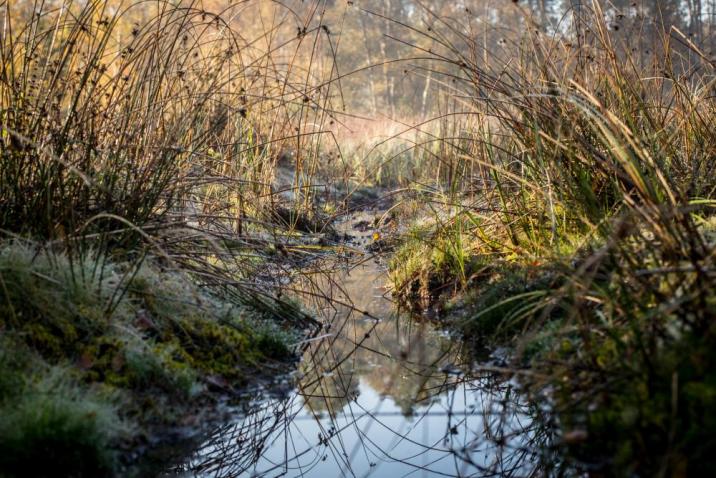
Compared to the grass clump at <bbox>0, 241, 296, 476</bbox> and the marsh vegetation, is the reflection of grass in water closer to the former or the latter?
the marsh vegetation

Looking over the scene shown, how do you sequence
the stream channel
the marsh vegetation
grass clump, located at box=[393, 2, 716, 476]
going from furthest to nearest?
the stream channel, the marsh vegetation, grass clump, located at box=[393, 2, 716, 476]

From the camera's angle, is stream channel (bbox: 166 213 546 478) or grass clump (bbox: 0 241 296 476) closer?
grass clump (bbox: 0 241 296 476)

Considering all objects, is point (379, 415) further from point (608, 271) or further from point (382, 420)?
point (608, 271)

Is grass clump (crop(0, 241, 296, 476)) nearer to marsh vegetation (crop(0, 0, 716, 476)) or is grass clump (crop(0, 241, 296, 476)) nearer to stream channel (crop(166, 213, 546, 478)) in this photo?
marsh vegetation (crop(0, 0, 716, 476))

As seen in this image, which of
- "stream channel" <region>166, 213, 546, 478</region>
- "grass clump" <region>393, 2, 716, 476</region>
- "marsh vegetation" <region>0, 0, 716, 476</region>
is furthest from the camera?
"stream channel" <region>166, 213, 546, 478</region>

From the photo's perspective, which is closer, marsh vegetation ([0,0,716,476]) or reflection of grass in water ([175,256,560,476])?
marsh vegetation ([0,0,716,476])

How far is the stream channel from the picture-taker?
88.6 inches

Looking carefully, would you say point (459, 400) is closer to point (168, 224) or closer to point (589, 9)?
point (168, 224)

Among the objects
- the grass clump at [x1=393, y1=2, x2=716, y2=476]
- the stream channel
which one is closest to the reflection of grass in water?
the stream channel

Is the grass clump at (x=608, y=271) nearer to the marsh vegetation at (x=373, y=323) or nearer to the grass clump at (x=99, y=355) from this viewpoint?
the marsh vegetation at (x=373, y=323)

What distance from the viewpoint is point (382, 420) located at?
2.64 metres

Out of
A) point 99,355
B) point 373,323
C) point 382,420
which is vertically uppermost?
point 373,323

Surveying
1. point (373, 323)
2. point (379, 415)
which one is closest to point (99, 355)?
point (379, 415)

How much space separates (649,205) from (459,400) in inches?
40.5
